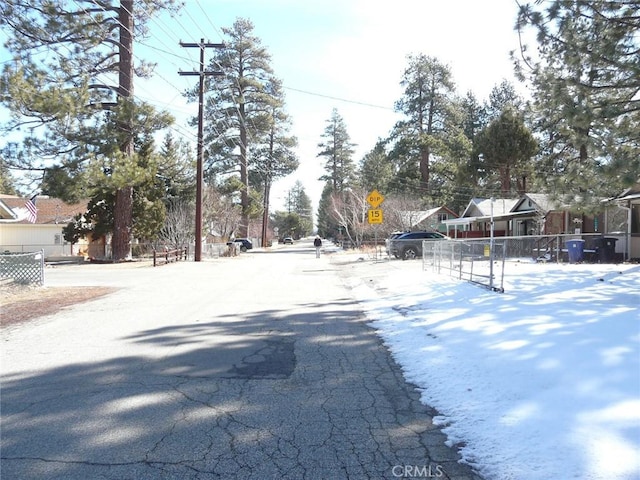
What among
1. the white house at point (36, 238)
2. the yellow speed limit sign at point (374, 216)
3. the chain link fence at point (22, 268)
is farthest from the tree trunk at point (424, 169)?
the chain link fence at point (22, 268)

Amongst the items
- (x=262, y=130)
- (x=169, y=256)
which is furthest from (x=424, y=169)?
(x=169, y=256)

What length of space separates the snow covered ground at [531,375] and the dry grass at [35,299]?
22.6 feet

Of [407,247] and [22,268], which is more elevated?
[407,247]

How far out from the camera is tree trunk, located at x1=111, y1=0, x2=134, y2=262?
82.8 ft

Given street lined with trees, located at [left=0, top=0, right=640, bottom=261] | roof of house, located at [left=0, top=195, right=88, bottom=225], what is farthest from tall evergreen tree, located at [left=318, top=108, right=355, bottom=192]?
A: roof of house, located at [left=0, top=195, right=88, bottom=225]

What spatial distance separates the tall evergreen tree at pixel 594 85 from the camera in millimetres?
10016

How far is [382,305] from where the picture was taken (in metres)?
11.1

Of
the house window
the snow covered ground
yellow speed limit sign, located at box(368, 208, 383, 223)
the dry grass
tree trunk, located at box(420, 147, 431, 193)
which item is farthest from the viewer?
tree trunk, located at box(420, 147, 431, 193)

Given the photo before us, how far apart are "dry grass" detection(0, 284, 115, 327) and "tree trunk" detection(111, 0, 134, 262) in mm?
12934

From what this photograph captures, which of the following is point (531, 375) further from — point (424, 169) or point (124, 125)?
point (424, 169)

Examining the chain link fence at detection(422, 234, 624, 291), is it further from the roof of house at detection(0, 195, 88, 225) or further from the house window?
the roof of house at detection(0, 195, 88, 225)

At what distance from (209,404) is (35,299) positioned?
30.8 ft

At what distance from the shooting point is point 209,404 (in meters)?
4.71

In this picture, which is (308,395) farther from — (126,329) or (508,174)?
(508,174)
